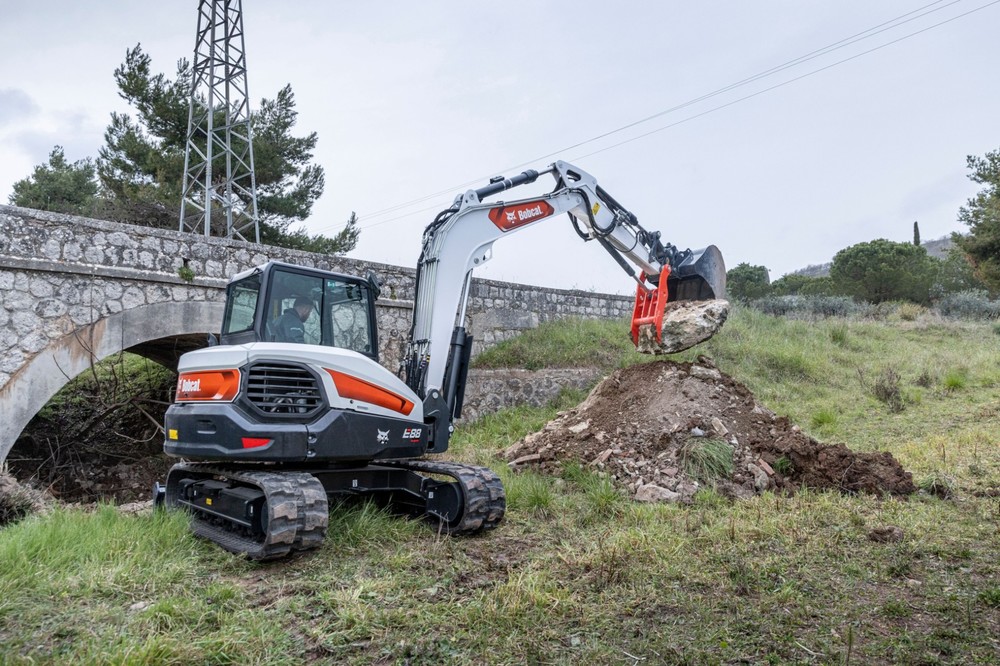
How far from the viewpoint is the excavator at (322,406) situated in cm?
462

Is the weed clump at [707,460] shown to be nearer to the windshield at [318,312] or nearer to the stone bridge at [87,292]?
the windshield at [318,312]

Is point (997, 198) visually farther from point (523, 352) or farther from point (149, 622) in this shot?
point (149, 622)

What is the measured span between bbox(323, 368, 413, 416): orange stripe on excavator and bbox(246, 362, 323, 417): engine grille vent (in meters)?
0.16

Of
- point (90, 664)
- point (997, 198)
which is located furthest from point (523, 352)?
point (997, 198)

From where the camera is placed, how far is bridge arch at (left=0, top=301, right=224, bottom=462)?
7137mm

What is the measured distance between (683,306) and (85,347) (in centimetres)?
664

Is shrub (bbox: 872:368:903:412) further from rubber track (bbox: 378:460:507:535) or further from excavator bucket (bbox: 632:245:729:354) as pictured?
rubber track (bbox: 378:460:507:535)

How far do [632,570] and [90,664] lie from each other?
2.81m

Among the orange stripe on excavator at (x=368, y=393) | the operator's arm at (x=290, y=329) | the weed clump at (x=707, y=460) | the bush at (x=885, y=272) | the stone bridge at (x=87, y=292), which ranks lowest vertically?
the weed clump at (x=707, y=460)

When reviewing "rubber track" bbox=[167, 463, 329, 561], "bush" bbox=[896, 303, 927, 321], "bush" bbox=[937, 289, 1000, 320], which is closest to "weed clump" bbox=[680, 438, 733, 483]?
"rubber track" bbox=[167, 463, 329, 561]

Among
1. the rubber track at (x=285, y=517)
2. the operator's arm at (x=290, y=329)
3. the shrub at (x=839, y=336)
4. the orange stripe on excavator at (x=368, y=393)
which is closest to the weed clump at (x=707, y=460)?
the orange stripe on excavator at (x=368, y=393)

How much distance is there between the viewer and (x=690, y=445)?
7.07 metres

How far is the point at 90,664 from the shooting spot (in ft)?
9.07

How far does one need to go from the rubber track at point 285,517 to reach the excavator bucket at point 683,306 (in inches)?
176
